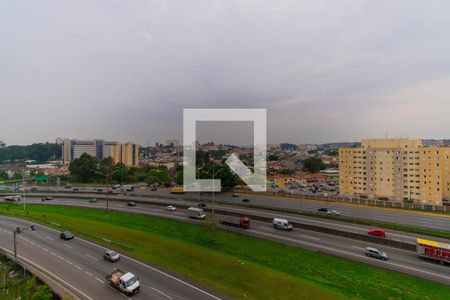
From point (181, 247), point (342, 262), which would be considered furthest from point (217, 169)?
point (342, 262)

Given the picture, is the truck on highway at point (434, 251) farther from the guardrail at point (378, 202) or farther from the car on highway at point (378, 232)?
the guardrail at point (378, 202)

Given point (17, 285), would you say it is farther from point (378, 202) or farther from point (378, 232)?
point (378, 202)

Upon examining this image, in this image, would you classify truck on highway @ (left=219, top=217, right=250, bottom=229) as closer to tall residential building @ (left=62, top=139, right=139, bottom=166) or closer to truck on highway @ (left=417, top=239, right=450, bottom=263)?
truck on highway @ (left=417, top=239, right=450, bottom=263)

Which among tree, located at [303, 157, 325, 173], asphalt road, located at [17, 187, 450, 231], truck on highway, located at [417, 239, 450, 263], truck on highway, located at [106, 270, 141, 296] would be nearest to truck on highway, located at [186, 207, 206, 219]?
asphalt road, located at [17, 187, 450, 231]

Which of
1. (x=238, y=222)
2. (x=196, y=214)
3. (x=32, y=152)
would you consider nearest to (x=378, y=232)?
(x=238, y=222)

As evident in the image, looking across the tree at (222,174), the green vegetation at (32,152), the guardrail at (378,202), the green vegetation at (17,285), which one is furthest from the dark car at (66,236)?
the green vegetation at (32,152)

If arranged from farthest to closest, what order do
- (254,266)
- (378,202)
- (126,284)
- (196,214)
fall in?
(378,202)
(196,214)
(254,266)
(126,284)

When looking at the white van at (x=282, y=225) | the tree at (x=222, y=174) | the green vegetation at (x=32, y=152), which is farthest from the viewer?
the green vegetation at (x=32, y=152)

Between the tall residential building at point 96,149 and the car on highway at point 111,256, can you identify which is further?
the tall residential building at point 96,149
